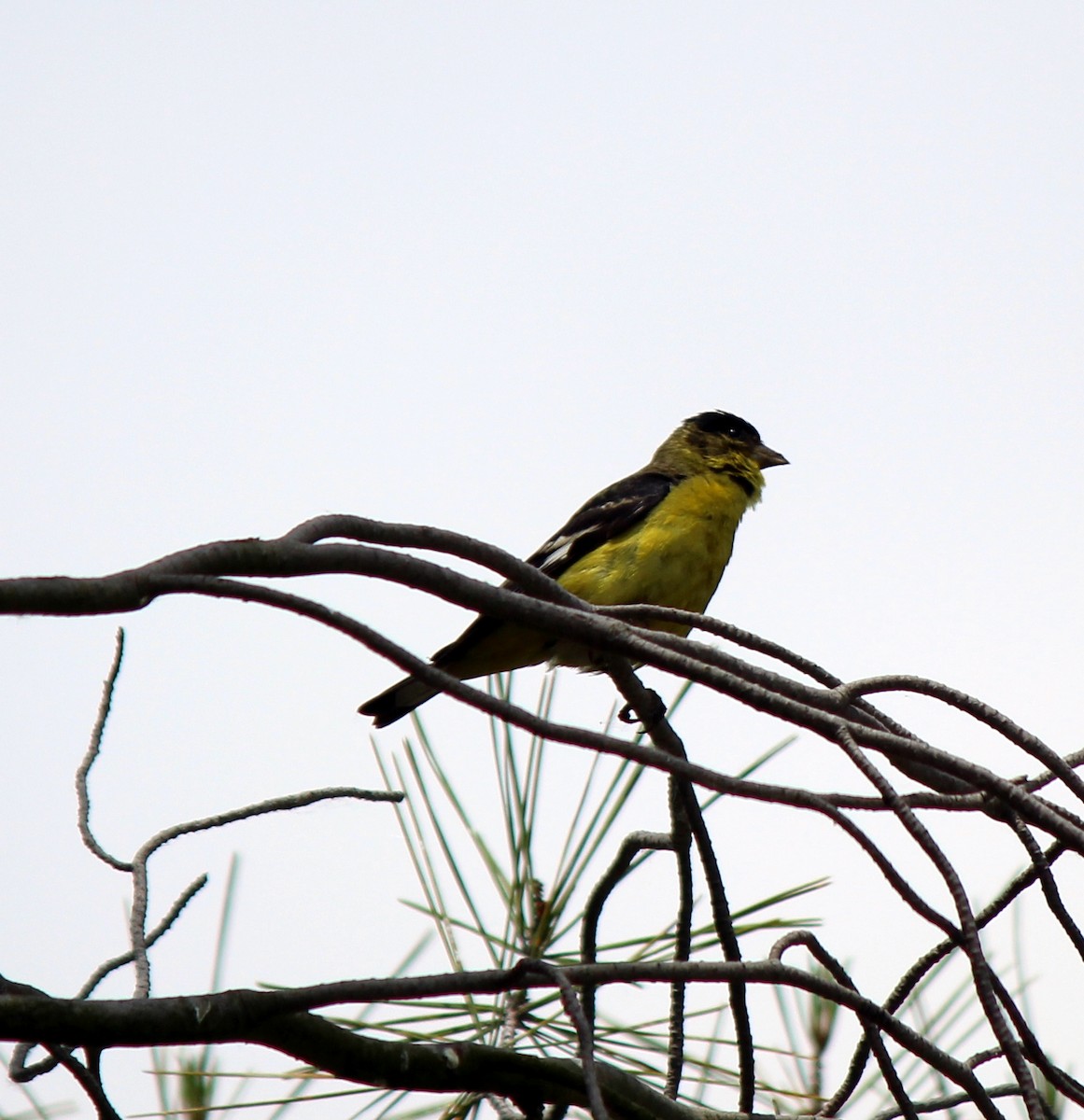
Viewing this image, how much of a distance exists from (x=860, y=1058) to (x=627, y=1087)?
53cm

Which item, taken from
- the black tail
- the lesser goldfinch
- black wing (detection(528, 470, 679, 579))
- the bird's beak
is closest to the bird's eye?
the bird's beak

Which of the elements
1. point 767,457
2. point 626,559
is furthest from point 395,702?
point 767,457

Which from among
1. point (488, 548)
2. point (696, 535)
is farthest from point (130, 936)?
point (696, 535)

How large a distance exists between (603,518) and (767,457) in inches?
55.5

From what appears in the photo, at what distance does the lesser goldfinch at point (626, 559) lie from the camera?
220 inches

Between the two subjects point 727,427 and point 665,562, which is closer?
point 665,562

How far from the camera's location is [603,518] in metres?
5.94

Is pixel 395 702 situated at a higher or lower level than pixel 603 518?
lower

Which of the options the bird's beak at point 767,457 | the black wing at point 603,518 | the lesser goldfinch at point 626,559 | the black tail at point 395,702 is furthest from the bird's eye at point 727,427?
the black tail at point 395,702

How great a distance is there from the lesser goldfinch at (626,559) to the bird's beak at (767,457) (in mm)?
517

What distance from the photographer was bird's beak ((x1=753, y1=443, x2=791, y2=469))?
6.96 metres

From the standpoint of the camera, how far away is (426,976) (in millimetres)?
1388

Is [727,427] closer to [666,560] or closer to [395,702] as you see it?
[666,560]

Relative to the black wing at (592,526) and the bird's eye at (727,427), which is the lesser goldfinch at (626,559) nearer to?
the black wing at (592,526)
